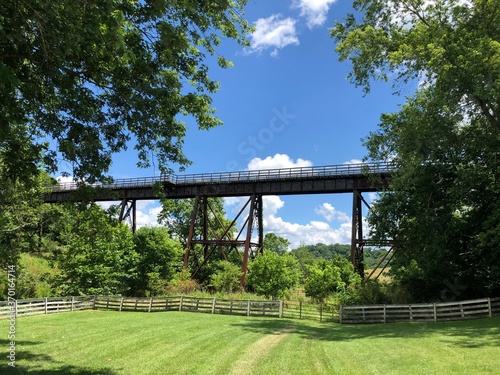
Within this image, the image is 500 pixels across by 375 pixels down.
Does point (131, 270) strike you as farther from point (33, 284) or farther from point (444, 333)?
point (444, 333)

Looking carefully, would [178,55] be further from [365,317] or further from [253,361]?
[365,317]

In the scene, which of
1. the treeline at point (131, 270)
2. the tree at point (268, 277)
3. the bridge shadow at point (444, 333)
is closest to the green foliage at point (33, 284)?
the treeline at point (131, 270)

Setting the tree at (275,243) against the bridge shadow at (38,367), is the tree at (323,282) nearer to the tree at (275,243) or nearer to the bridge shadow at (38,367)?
the bridge shadow at (38,367)

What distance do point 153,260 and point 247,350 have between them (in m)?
27.5

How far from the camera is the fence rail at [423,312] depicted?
57.5ft

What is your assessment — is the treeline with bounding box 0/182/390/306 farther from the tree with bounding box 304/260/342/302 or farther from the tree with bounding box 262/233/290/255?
the tree with bounding box 262/233/290/255

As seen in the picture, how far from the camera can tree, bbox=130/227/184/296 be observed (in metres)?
35.8

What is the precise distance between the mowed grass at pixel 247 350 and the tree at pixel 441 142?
5.15m

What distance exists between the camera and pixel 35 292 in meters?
29.5

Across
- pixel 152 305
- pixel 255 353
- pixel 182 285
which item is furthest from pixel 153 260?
pixel 255 353

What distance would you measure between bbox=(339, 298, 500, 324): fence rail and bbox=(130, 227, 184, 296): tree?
20.1 m

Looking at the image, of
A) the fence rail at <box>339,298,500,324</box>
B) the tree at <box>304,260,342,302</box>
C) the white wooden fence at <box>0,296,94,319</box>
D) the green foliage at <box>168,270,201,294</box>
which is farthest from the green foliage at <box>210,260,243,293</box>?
the fence rail at <box>339,298,500,324</box>

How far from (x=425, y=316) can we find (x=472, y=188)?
6.83m

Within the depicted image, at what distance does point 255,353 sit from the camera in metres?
10.8
